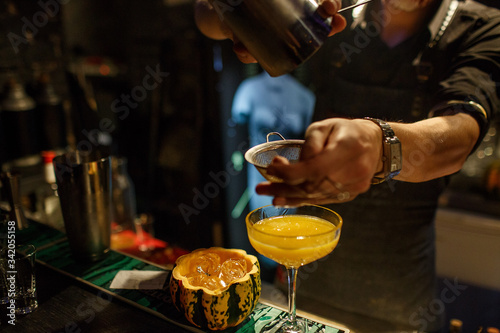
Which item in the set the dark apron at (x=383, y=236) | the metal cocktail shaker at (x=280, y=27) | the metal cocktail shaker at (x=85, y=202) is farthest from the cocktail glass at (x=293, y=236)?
the dark apron at (x=383, y=236)

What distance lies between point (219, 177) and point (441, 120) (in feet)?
8.72

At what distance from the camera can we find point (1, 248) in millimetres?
1354

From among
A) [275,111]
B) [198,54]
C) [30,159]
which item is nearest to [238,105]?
[275,111]

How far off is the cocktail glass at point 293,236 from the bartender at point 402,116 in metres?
0.20

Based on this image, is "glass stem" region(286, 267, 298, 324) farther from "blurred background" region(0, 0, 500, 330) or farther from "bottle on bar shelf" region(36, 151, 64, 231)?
"bottle on bar shelf" region(36, 151, 64, 231)

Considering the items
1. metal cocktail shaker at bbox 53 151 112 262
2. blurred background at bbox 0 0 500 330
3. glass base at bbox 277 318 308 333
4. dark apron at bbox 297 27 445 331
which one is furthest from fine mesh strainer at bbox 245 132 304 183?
blurred background at bbox 0 0 500 330

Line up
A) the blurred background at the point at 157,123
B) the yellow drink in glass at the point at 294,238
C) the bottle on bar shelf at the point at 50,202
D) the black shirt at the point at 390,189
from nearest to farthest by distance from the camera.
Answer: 1. the yellow drink in glass at the point at 294,238
2. the black shirt at the point at 390,189
3. the bottle on bar shelf at the point at 50,202
4. the blurred background at the point at 157,123

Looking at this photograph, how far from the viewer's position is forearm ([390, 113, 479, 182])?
3.99 ft

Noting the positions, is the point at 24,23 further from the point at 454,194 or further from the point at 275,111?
the point at 454,194

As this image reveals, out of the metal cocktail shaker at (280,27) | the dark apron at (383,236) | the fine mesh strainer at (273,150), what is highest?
the metal cocktail shaker at (280,27)

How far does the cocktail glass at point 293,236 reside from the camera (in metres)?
1.01

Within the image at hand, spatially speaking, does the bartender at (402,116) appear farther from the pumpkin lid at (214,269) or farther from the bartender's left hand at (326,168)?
the pumpkin lid at (214,269)

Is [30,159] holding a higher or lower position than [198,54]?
lower

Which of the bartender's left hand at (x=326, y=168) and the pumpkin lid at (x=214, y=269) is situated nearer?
the bartender's left hand at (x=326, y=168)
